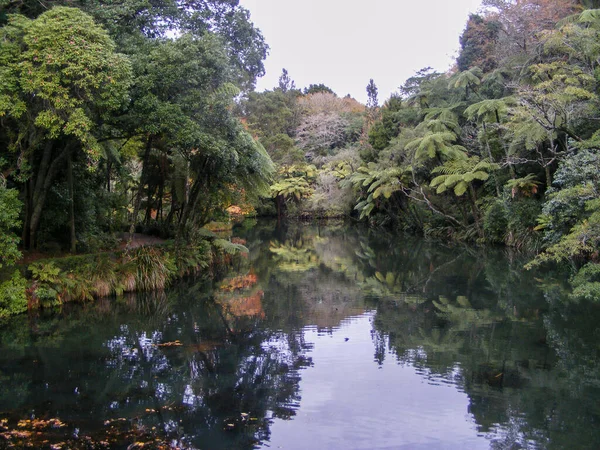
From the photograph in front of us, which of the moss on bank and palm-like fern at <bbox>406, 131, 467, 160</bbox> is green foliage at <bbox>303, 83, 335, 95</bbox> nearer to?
palm-like fern at <bbox>406, 131, 467, 160</bbox>

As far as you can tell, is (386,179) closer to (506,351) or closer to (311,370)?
(506,351)

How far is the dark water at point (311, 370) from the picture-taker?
590 cm

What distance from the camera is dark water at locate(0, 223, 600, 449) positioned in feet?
19.4

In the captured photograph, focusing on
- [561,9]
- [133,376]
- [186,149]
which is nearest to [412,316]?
[133,376]

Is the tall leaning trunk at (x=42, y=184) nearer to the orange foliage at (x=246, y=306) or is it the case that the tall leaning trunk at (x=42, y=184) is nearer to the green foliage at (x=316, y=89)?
the orange foliage at (x=246, y=306)

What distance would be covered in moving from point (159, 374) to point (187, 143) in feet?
18.7

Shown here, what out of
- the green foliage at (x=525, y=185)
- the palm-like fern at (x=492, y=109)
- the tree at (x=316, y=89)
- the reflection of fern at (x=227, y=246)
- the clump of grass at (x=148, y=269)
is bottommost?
the clump of grass at (x=148, y=269)

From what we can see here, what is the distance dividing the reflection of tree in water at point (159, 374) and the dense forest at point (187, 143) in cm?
228

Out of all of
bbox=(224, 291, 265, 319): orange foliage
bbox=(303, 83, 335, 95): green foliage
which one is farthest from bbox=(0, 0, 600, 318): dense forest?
bbox=(303, 83, 335, 95): green foliage

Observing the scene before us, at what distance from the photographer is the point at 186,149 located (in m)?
14.3

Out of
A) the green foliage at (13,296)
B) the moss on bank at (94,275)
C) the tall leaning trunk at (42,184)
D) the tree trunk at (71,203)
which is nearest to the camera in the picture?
the green foliage at (13,296)

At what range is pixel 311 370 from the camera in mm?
8141

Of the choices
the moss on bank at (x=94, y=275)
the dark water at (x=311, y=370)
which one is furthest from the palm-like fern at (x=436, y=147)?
the moss on bank at (x=94, y=275)

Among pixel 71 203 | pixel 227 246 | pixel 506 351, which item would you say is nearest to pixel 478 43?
pixel 227 246
